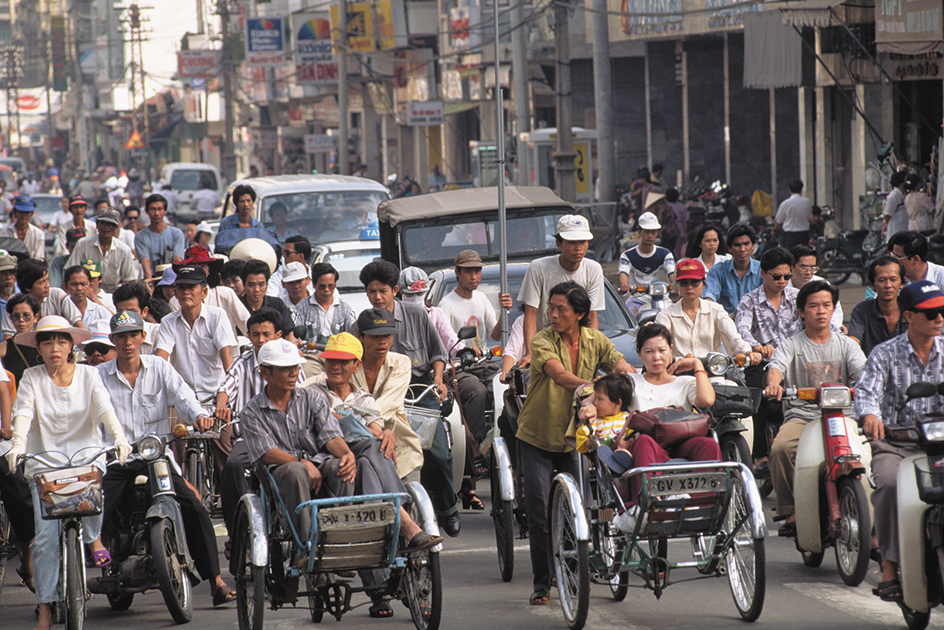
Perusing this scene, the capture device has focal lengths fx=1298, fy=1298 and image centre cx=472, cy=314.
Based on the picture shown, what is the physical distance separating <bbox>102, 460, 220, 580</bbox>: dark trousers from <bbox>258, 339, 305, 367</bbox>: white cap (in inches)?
41.3

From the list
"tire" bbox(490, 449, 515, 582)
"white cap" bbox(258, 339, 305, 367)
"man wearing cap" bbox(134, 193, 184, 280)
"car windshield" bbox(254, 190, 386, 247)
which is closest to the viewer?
"white cap" bbox(258, 339, 305, 367)

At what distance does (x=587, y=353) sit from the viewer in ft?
21.9

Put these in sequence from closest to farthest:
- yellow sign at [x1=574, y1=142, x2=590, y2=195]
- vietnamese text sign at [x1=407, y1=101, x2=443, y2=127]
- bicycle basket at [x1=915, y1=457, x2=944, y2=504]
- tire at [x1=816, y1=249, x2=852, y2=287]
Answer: bicycle basket at [x1=915, y1=457, x2=944, y2=504] → tire at [x1=816, y1=249, x2=852, y2=287] → yellow sign at [x1=574, y1=142, x2=590, y2=195] → vietnamese text sign at [x1=407, y1=101, x2=443, y2=127]

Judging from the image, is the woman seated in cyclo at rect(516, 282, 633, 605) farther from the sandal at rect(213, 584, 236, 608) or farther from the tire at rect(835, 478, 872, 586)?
the sandal at rect(213, 584, 236, 608)

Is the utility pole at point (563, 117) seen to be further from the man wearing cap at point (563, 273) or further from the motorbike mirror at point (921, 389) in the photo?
the motorbike mirror at point (921, 389)

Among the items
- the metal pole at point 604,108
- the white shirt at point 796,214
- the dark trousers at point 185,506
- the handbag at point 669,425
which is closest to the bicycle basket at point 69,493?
the dark trousers at point 185,506

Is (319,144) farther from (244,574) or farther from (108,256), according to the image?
(244,574)

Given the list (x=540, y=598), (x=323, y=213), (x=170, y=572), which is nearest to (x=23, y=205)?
(x=323, y=213)

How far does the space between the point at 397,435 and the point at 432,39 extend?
141 ft

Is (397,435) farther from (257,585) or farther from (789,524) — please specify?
(789,524)

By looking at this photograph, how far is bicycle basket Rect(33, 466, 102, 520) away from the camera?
20.7 feet

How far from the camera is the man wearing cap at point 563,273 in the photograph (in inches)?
340

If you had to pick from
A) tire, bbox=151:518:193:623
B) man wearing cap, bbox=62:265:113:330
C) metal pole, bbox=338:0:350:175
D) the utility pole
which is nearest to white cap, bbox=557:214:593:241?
tire, bbox=151:518:193:623

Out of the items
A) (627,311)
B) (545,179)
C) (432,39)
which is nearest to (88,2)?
(432,39)
